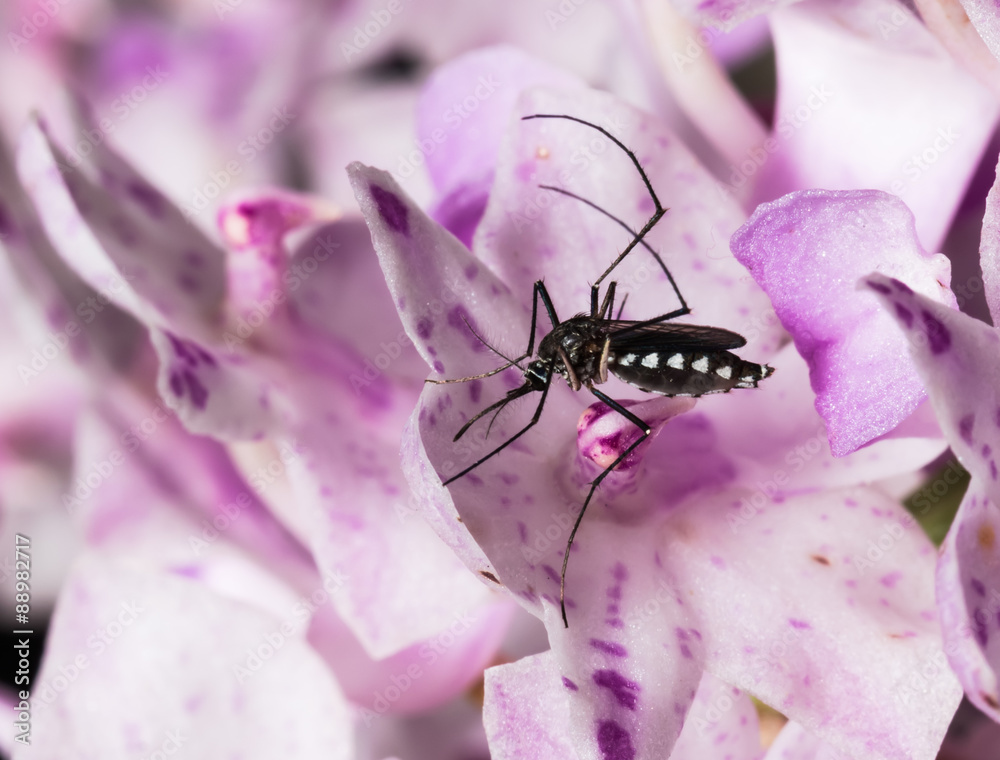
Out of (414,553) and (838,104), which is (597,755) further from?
(838,104)

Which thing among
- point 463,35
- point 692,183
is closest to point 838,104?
point 692,183

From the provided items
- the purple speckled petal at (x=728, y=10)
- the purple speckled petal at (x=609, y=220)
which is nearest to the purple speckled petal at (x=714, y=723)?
the purple speckled petal at (x=609, y=220)

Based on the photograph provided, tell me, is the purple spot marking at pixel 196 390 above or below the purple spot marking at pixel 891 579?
above

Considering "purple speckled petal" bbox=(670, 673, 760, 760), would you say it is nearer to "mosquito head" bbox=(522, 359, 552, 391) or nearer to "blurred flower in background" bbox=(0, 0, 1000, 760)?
"blurred flower in background" bbox=(0, 0, 1000, 760)

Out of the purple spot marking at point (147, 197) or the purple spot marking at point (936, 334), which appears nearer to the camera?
the purple spot marking at point (936, 334)

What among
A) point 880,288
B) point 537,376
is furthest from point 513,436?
point 880,288

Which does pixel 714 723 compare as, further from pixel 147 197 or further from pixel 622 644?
pixel 147 197

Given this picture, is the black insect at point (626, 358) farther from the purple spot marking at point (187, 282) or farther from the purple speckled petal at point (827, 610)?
the purple spot marking at point (187, 282)
